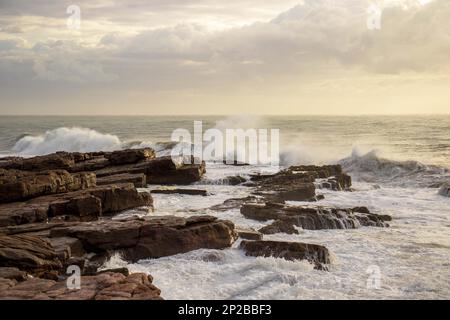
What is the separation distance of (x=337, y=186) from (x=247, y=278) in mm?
13111

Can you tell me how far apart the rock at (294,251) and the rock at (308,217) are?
8.11ft

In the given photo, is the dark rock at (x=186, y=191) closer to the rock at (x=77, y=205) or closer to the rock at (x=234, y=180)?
the rock at (x=77, y=205)

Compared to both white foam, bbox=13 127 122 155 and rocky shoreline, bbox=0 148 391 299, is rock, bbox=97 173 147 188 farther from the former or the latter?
white foam, bbox=13 127 122 155

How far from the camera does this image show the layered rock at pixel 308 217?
14252 millimetres

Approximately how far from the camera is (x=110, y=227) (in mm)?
11461

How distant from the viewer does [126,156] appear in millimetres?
23688

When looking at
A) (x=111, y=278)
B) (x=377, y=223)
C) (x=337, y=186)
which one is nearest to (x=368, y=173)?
(x=337, y=186)

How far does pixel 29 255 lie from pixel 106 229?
7.60 feet

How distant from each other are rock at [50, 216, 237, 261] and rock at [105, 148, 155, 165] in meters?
11.5

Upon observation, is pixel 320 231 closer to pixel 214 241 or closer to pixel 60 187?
pixel 214 241

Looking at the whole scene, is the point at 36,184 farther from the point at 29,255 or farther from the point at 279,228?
the point at 279,228

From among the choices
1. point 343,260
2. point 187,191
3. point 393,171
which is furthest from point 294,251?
point 393,171

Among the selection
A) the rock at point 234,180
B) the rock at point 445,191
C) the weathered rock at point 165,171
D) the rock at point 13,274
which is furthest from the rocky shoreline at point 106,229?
the rock at point 445,191

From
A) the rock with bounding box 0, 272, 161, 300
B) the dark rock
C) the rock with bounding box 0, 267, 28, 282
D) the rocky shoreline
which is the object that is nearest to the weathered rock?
the rocky shoreline
